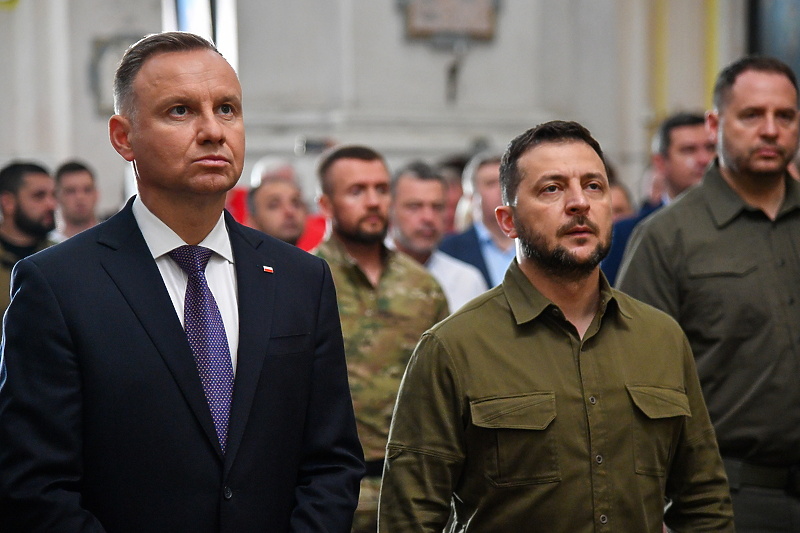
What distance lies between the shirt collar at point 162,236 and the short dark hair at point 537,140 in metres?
0.77

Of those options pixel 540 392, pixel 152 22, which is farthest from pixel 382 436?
pixel 152 22

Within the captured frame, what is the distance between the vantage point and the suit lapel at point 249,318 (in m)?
2.40

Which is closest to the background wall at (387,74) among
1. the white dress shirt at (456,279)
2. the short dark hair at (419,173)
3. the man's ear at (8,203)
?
the short dark hair at (419,173)

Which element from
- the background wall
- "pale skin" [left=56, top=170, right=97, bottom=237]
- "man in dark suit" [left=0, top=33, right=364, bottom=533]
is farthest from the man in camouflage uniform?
the background wall

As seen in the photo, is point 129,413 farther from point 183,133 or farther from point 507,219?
point 507,219

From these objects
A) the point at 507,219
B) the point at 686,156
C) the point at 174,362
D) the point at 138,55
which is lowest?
the point at 174,362

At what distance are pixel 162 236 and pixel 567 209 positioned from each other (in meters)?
0.96

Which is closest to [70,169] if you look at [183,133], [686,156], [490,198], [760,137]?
[490,198]

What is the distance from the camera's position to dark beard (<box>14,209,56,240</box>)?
5.80 m

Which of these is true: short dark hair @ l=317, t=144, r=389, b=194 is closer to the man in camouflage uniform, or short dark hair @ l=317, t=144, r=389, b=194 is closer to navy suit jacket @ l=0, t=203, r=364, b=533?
the man in camouflage uniform

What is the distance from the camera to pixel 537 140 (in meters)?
2.92

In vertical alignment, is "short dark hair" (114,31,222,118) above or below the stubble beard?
above

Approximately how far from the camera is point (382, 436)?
4152mm

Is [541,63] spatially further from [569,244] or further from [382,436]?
[569,244]
